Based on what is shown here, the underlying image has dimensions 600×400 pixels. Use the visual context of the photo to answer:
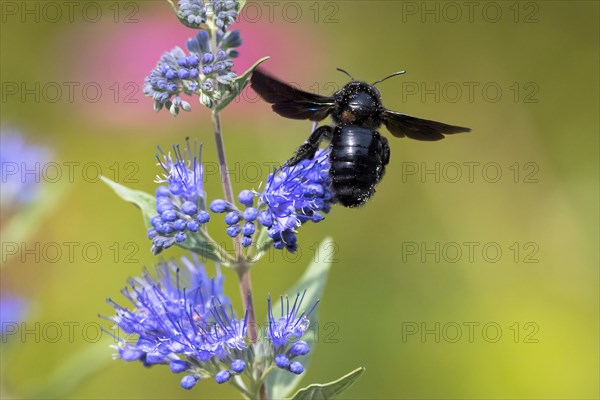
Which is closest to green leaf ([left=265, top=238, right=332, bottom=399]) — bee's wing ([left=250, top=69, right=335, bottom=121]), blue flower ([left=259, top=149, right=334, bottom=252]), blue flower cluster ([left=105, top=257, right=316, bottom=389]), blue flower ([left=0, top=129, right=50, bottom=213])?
blue flower cluster ([left=105, top=257, right=316, bottom=389])

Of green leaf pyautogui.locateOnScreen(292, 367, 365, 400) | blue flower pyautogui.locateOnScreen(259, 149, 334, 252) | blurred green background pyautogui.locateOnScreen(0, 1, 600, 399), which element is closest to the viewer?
green leaf pyautogui.locateOnScreen(292, 367, 365, 400)

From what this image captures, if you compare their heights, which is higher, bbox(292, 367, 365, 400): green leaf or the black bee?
the black bee

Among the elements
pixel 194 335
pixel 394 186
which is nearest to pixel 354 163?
pixel 194 335

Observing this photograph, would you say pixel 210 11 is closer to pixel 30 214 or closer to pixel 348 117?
pixel 348 117

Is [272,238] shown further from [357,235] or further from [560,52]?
[560,52]

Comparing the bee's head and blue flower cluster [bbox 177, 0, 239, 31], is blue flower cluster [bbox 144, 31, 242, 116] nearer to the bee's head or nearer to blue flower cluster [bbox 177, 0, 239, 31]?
blue flower cluster [bbox 177, 0, 239, 31]

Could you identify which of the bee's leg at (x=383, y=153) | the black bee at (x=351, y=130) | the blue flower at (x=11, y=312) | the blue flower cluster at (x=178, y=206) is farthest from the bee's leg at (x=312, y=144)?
the blue flower at (x=11, y=312)
